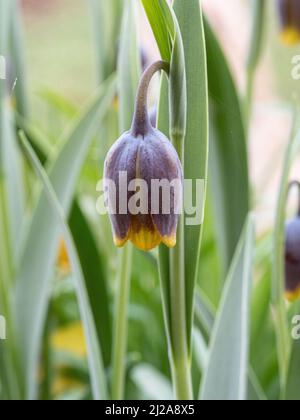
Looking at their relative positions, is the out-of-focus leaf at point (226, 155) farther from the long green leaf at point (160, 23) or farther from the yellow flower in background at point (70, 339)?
the yellow flower in background at point (70, 339)

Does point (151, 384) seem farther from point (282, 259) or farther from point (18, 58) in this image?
point (18, 58)

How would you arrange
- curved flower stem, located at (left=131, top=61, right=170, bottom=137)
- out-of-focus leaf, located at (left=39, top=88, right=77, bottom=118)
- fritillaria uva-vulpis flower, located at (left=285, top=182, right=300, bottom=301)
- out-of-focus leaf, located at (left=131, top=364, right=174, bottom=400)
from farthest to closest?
out-of-focus leaf, located at (left=39, top=88, right=77, bottom=118) → out-of-focus leaf, located at (left=131, top=364, right=174, bottom=400) → fritillaria uva-vulpis flower, located at (left=285, top=182, right=300, bottom=301) → curved flower stem, located at (left=131, top=61, right=170, bottom=137)

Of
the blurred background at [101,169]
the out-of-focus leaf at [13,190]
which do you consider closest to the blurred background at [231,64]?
the blurred background at [101,169]

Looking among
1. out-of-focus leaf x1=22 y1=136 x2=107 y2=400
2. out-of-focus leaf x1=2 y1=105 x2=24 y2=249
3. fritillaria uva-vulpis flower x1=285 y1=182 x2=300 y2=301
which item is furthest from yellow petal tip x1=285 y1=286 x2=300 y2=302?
out-of-focus leaf x1=2 y1=105 x2=24 y2=249

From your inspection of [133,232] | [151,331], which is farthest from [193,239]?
[151,331]

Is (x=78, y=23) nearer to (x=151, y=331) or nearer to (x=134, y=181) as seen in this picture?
(x=151, y=331)

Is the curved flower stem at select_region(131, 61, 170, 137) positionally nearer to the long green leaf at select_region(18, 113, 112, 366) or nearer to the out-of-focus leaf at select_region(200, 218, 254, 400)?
the out-of-focus leaf at select_region(200, 218, 254, 400)
